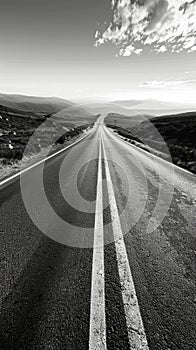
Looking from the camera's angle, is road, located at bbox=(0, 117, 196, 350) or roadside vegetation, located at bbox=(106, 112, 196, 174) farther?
roadside vegetation, located at bbox=(106, 112, 196, 174)

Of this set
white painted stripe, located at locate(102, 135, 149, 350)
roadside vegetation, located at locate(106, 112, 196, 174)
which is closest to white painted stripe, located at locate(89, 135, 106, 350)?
white painted stripe, located at locate(102, 135, 149, 350)

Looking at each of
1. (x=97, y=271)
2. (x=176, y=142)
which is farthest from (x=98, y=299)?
(x=176, y=142)

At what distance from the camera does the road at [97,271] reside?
184 cm

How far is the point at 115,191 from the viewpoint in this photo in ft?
19.5

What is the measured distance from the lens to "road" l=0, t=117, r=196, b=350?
1.84m

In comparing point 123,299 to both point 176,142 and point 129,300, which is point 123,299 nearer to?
point 129,300

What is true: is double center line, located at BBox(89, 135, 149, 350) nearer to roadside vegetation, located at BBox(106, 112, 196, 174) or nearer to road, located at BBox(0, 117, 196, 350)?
road, located at BBox(0, 117, 196, 350)

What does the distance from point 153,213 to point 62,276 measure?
2.67 meters

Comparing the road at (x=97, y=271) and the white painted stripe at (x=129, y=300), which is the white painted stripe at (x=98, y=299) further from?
the white painted stripe at (x=129, y=300)

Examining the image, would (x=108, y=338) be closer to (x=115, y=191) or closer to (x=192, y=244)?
(x=192, y=244)

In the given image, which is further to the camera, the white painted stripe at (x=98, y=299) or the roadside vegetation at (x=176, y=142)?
the roadside vegetation at (x=176, y=142)

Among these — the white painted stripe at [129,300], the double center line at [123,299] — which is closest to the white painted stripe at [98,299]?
the double center line at [123,299]

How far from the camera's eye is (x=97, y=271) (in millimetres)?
2639

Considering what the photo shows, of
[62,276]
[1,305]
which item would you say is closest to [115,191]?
[62,276]
